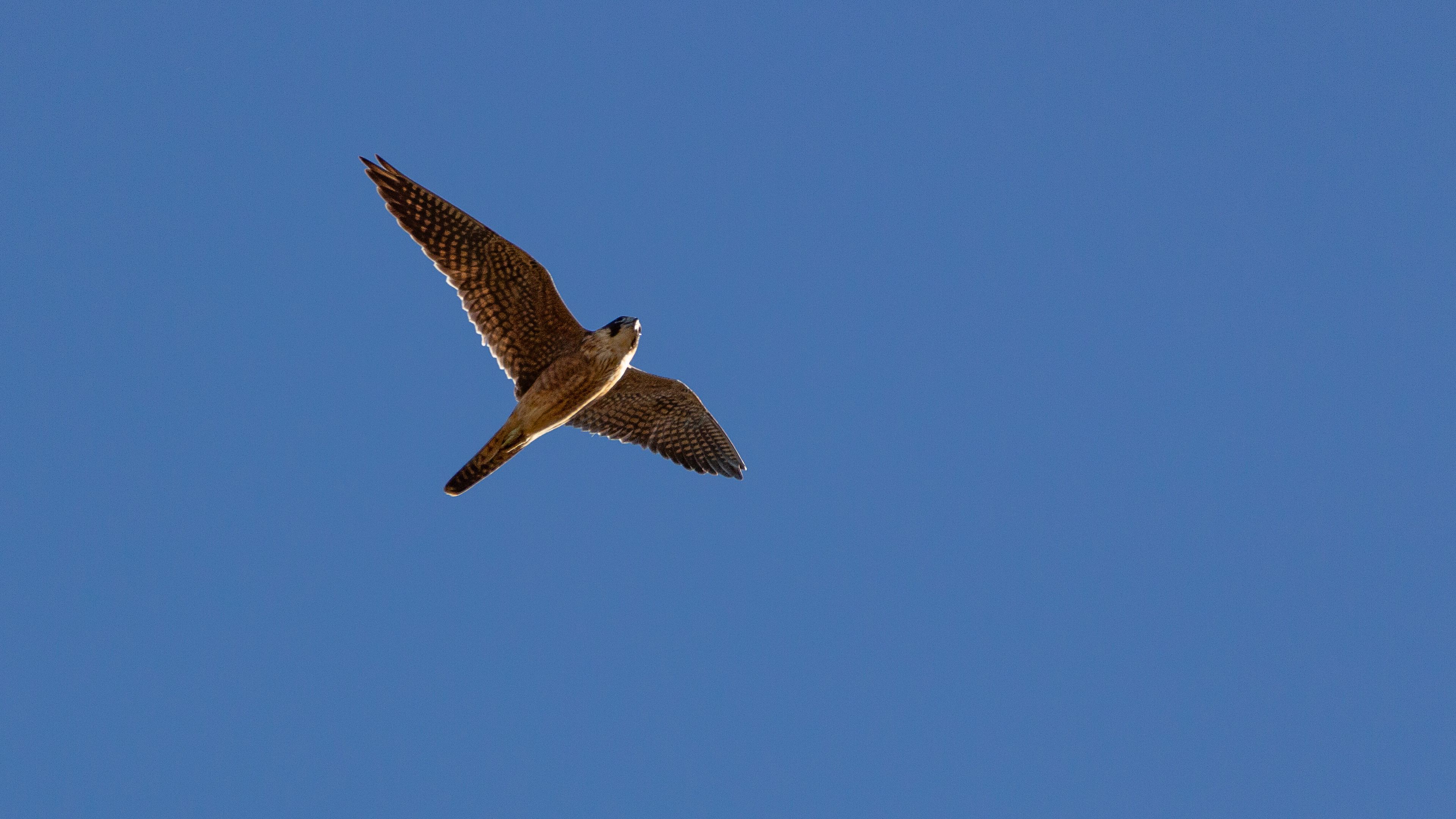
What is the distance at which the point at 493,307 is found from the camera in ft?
34.2

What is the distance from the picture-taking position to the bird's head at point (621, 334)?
9.87 meters

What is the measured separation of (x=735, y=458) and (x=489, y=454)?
2.64 m

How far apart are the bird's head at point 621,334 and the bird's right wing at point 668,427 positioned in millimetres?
1469

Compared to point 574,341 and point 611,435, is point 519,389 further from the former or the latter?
point 611,435

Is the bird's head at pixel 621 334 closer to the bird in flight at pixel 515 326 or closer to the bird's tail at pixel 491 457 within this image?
the bird in flight at pixel 515 326

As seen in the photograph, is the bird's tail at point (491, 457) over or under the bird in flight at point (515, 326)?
under

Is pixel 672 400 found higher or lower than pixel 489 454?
higher

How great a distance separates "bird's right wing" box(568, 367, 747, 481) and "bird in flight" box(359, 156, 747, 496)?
2.41 feet

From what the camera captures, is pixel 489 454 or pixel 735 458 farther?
pixel 735 458

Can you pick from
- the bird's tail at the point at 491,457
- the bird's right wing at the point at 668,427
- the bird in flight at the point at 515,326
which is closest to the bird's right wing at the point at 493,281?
the bird in flight at the point at 515,326

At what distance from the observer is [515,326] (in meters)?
10.5

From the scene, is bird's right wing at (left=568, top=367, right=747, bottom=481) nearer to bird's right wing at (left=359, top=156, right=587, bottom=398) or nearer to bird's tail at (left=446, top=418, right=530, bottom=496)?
bird's right wing at (left=359, top=156, right=587, bottom=398)

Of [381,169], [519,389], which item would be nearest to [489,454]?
[519,389]

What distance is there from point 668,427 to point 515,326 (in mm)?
1956
